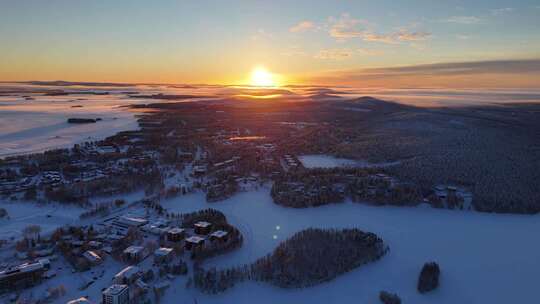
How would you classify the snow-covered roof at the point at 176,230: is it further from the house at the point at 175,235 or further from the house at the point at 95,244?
the house at the point at 95,244

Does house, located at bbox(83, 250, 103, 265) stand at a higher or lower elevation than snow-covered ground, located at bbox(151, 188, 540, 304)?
higher

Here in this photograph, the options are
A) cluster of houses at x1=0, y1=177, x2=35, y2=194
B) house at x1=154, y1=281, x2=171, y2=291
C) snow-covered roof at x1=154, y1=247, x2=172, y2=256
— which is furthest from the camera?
cluster of houses at x1=0, y1=177, x2=35, y2=194

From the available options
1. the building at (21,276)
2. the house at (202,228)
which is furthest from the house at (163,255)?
the building at (21,276)

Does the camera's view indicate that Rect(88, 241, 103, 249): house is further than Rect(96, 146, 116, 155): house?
No

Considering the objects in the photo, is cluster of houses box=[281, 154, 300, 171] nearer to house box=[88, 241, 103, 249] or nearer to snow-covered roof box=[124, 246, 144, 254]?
snow-covered roof box=[124, 246, 144, 254]

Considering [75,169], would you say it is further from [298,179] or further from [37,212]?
[298,179]

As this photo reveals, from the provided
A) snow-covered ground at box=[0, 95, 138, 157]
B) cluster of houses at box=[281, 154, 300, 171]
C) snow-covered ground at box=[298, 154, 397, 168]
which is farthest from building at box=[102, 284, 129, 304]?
snow-covered ground at box=[0, 95, 138, 157]

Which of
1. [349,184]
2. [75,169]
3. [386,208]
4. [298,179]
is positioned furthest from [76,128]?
[386,208]
